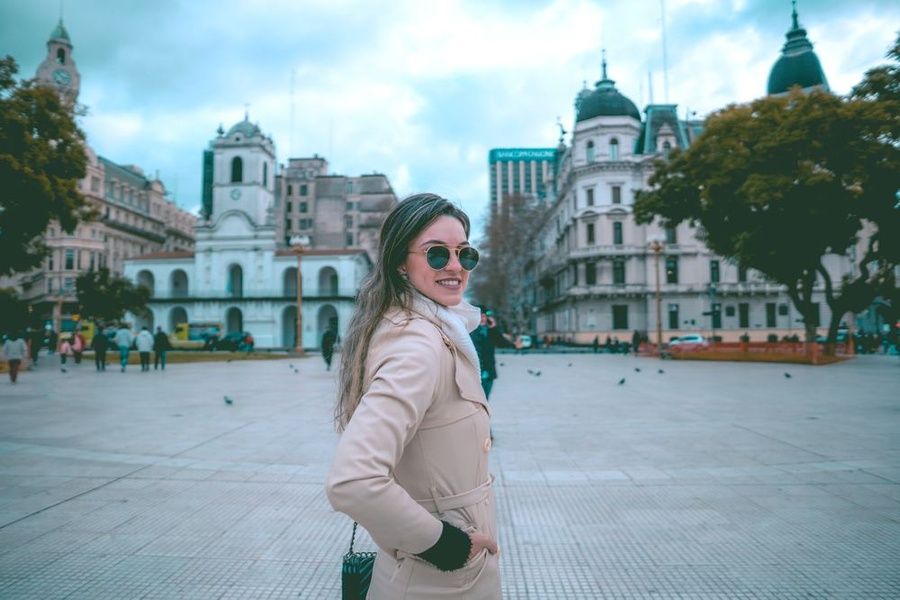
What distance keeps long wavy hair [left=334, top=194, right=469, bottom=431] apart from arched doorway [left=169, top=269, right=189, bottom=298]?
62.0 metres

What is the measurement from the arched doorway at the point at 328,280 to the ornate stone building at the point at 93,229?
19920 mm

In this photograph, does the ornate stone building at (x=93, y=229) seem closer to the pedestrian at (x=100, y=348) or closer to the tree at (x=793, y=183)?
the pedestrian at (x=100, y=348)

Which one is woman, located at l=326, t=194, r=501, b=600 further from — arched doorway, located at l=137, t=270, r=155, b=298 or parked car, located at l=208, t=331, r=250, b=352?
arched doorway, located at l=137, t=270, r=155, b=298

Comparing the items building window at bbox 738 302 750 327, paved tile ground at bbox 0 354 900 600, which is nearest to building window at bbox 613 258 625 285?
building window at bbox 738 302 750 327

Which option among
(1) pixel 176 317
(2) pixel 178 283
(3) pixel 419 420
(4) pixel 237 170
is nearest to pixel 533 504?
(3) pixel 419 420

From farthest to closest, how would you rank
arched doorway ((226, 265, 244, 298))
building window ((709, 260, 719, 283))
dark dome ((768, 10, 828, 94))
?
1. arched doorway ((226, 265, 244, 298))
2. building window ((709, 260, 719, 283))
3. dark dome ((768, 10, 828, 94))

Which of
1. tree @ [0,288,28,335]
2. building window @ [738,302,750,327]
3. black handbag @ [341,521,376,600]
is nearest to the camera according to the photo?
black handbag @ [341,521,376,600]

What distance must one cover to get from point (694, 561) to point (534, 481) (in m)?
2.24

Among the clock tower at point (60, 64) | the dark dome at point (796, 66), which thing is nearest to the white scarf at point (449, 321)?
the dark dome at point (796, 66)

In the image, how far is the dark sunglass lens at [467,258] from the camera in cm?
182

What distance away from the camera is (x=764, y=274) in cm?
2683

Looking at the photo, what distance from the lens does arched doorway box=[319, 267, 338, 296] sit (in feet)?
186

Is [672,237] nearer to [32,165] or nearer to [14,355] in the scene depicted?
[32,165]

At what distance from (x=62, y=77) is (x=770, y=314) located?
74.3 meters
